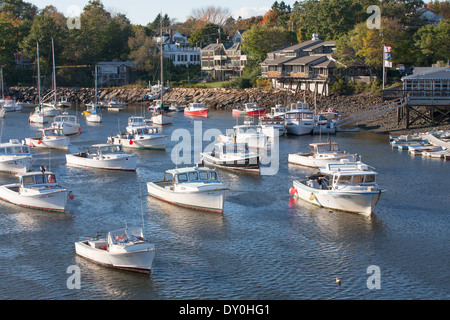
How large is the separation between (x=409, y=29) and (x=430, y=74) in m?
43.8

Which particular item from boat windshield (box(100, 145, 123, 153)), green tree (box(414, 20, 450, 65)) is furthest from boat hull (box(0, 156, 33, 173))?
green tree (box(414, 20, 450, 65))

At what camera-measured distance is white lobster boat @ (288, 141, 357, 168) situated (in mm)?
53500

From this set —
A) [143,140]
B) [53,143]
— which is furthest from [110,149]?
[53,143]

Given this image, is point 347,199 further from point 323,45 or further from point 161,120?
point 323,45

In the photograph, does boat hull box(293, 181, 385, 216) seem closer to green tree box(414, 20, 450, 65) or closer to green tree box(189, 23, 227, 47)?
green tree box(414, 20, 450, 65)

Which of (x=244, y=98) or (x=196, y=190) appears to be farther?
(x=244, y=98)

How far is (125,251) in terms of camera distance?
92.8 feet

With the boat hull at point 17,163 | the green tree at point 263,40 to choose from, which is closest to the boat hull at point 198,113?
the green tree at point 263,40

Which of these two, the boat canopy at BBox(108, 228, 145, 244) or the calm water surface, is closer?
the calm water surface

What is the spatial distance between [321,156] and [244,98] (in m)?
66.0

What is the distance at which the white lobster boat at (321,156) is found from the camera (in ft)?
176

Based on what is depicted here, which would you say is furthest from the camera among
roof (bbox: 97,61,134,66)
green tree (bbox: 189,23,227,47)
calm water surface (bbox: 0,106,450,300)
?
green tree (bbox: 189,23,227,47)

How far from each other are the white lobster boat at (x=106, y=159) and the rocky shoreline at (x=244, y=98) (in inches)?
1473

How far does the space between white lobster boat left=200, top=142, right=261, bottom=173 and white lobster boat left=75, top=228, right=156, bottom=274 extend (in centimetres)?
2365
